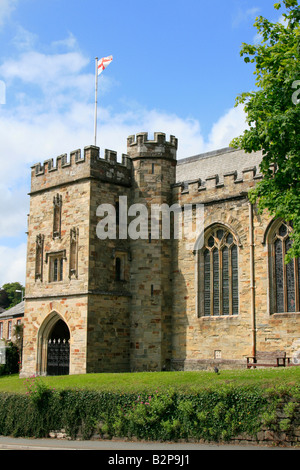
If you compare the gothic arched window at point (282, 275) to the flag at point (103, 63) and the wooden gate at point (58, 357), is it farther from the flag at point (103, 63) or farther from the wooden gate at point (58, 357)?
the flag at point (103, 63)

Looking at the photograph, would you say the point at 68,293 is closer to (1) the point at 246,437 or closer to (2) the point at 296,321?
(2) the point at 296,321

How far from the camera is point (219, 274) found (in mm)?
26328

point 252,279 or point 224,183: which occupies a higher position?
point 224,183

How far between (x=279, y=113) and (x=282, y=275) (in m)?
8.75

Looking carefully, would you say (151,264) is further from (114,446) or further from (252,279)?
(114,446)

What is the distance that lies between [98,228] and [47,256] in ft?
11.0

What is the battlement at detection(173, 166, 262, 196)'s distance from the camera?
25.4m

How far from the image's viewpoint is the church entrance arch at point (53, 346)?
27.1 meters

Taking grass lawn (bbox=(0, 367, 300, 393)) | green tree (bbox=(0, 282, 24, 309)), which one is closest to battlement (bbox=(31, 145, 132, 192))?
grass lawn (bbox=(0, 367, 300, 393))

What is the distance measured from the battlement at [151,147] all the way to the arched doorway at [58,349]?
8.62 meters

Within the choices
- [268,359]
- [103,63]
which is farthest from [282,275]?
[103,63]

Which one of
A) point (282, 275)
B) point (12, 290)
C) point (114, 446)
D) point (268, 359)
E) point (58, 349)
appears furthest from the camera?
point (12, 290)

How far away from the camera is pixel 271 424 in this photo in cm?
1468
